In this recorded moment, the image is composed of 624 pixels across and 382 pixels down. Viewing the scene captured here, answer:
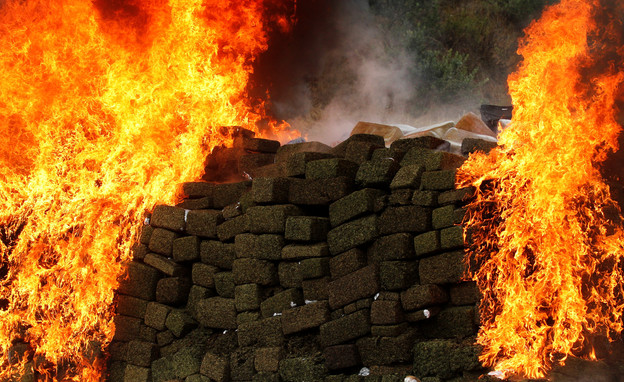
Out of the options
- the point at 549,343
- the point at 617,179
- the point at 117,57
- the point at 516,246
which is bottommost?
the point at 549,343

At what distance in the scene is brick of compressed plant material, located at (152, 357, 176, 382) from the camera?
27.3 ft

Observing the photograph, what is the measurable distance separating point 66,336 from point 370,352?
4.38 metres

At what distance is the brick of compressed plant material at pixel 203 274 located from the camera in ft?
27.8

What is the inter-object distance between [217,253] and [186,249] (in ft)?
1.49

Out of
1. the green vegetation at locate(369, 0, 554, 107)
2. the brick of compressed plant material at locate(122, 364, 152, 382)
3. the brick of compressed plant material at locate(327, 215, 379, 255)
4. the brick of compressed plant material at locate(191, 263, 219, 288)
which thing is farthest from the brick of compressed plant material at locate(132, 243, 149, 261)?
the green vegetation at locate(369, 0, 554, 107)

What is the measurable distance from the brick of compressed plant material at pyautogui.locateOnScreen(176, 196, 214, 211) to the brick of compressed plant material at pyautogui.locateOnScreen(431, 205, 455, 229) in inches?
132

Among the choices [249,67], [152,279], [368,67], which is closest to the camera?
[152,279]

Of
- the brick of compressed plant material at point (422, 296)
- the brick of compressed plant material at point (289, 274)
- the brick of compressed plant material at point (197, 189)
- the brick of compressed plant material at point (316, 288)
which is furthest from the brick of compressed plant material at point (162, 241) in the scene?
the brick of compressed plant material at point (422, 296)

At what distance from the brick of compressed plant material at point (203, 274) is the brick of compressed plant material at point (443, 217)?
2.98 m

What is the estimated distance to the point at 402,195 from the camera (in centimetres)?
695

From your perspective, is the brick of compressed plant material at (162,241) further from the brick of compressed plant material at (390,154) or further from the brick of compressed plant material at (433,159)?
the brick of compressed plant material at (433,159)

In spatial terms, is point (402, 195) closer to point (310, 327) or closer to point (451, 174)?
point (451, 174)

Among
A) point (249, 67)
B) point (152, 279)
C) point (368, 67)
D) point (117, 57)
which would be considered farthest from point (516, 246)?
point (368, 67)

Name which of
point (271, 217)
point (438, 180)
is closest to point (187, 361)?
point (271, 217)
